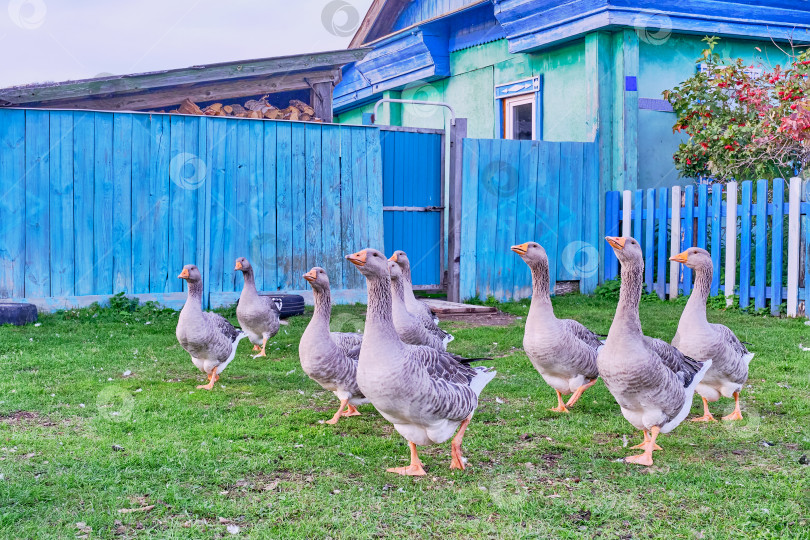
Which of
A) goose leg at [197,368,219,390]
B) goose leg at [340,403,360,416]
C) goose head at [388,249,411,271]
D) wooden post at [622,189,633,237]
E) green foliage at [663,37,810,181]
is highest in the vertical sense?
green foliage at [663,37,810,181]

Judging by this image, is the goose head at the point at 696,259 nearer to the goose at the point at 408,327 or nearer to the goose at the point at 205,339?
the goose at the point at 408,327

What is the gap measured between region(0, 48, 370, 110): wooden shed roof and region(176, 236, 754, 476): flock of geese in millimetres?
5688

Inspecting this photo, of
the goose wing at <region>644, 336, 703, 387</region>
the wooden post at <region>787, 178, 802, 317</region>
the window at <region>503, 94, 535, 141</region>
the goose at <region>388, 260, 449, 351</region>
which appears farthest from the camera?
the window at <region>503, 94, 535, 141</region>

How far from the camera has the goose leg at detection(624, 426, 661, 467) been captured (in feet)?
16.2

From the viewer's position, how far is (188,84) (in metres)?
13.5

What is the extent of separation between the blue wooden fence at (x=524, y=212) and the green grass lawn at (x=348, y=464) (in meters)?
5.77

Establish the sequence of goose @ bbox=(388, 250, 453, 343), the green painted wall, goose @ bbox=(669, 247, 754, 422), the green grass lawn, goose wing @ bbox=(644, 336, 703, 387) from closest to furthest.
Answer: the green grass lawn
goose wing @ bbox=(644, 336, 703, 387)
goose @ bbox=(669, 247, 754, 422)
goose @ bbox=(388, 250, 453, 343)
the green painted wall

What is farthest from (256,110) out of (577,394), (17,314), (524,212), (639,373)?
(639,373)

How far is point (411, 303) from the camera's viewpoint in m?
7.86

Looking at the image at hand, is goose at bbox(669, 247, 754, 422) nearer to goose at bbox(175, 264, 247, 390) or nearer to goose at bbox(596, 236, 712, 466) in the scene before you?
goose at bbox(596, 236, 712, 466)

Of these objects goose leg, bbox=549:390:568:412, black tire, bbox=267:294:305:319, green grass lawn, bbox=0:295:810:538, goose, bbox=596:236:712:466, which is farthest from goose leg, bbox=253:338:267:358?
goose, bbox=596:236:712:466

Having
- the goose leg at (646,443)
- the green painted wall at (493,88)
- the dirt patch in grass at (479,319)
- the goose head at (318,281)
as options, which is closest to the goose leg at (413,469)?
the goose leg at (646,443)

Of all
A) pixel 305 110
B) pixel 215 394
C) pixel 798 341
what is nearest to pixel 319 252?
pixel 305 110

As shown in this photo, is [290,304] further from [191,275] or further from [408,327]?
[408,327]
